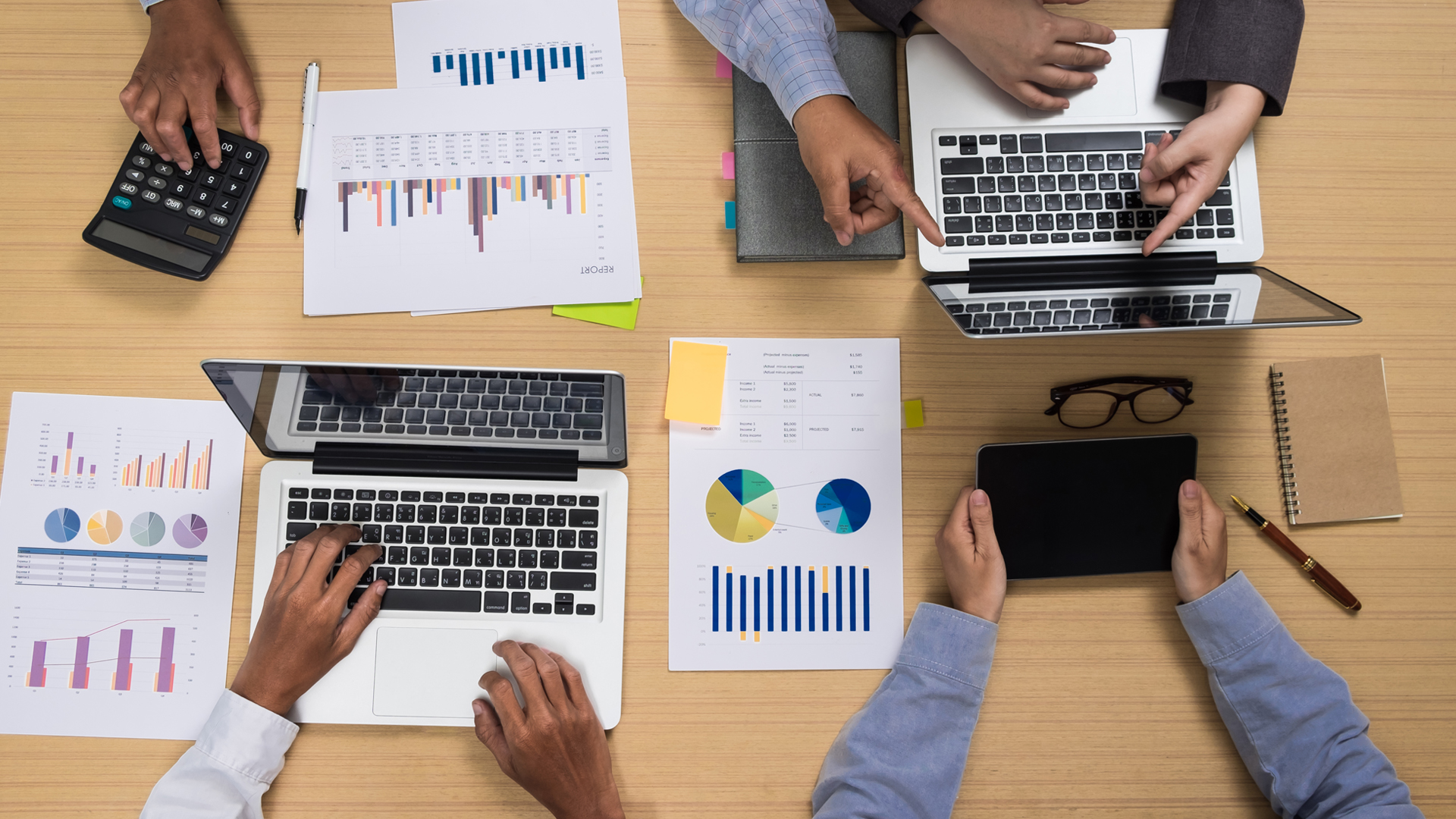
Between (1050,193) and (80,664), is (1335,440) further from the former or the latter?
(80,664)

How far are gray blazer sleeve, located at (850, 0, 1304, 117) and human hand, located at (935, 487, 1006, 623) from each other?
56cm

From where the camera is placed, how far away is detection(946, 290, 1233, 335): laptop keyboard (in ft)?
2.95

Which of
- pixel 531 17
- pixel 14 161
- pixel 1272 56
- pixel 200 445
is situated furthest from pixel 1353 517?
pixel 14 161

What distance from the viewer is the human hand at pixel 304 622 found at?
0.93 m

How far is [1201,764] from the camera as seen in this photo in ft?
3.30

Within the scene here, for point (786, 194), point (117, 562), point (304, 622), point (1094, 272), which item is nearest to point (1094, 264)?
point (1094, 272)

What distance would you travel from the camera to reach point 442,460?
0.97 metres

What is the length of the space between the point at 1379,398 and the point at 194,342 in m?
1.47

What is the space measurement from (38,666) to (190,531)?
0.23 meters

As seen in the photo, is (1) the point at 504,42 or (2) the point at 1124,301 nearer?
(2) the point at 1124,301

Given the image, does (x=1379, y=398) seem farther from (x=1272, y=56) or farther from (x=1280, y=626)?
(x=1272, y=56)

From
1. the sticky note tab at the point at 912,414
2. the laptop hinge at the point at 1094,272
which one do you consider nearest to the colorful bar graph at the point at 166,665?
the sticky note tab at the point at 912,414

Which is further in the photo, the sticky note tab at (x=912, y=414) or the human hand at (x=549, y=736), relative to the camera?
the sticky note tab at (x=912, y=414)

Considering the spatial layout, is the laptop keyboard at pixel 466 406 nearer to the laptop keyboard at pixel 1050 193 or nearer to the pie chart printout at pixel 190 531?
the pie chart printout at pixel 190 531
